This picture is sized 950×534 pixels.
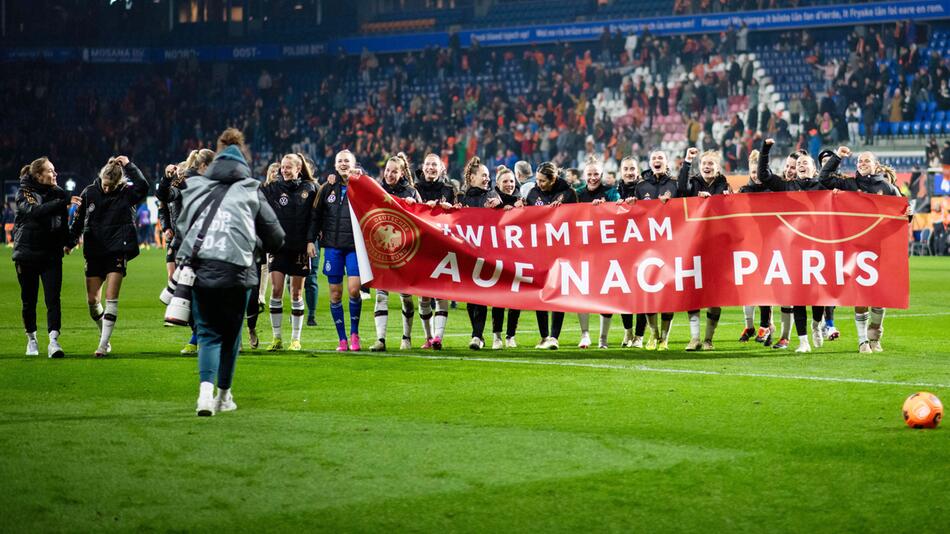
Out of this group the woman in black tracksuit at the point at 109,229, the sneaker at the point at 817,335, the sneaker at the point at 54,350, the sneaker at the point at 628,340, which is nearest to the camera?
the sneaker at the point at 54,350

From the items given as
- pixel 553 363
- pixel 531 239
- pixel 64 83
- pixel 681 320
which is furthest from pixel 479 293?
pixel 64 83

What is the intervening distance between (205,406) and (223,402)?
356mm

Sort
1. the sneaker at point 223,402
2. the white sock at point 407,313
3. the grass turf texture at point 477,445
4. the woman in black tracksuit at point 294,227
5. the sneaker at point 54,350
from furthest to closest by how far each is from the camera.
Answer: the white sock at point 407,313, the woman in black tracksuit at point 294,227, the sneaker at point 54,350, the sneaker at point 223,402, the grass turf texture at point 477,445

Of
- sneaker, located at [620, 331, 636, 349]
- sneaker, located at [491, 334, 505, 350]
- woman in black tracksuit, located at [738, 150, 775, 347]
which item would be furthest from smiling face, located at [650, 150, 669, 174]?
sneaker, located at [491, 334, 505, 350]

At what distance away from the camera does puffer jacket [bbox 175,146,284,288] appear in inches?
347

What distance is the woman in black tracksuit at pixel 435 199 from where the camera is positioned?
1427cm

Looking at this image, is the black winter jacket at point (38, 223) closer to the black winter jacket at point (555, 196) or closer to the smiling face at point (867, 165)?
the black winter jacket at point (555, 196)

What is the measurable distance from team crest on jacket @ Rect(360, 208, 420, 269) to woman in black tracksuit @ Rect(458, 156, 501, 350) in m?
0.74

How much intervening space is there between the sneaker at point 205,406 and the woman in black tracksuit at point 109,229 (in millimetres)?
4602

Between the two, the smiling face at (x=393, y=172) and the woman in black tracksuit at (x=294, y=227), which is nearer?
the woman in black tracksuit at (x=294, y=227)

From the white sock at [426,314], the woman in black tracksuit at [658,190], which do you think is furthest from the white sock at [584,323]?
the white sock at [426,314]

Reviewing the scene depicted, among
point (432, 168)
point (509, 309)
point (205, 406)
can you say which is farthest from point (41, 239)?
point (205, 406)

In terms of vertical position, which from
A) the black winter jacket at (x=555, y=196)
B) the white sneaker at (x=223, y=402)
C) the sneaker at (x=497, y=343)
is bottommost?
the sneaker at (x=497, y=343)

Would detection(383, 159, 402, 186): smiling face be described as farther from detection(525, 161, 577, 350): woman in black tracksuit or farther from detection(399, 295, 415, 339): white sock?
detection(525, 161, 577, 350): woman in black tracksuit
